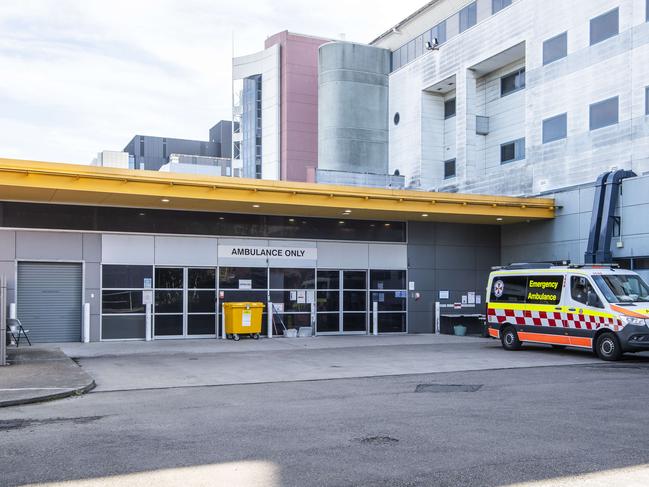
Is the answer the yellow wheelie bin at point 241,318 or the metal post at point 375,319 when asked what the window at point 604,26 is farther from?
the yellow wheelie bin at point 241,318

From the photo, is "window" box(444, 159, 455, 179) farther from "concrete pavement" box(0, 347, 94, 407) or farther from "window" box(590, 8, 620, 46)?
"concrete pavement" box(0, 347, 94, 407)

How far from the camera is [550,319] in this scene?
18359 millimetres

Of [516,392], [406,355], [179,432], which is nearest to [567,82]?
[406,355]

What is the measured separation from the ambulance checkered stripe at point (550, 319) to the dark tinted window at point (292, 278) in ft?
21.4

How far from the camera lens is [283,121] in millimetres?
51250

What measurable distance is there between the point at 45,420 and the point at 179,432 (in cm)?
207

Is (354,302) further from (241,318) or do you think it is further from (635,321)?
(635,321)

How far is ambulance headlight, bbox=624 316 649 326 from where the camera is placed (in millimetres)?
16156

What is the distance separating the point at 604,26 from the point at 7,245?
19884 millimetres

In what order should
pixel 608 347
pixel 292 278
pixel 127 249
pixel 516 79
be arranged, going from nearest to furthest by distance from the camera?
1. pixel 608 347
2. pixel 127 249
3. pixel 292 278
4. pixel 516 79

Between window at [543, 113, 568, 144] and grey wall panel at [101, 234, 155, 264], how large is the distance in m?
14.8

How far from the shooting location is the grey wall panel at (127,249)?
71.1 feet

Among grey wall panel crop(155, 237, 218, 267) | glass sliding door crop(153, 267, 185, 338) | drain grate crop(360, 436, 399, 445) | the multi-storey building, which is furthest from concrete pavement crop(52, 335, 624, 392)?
the multi-storey building

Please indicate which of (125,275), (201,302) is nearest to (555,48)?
(201,302)
